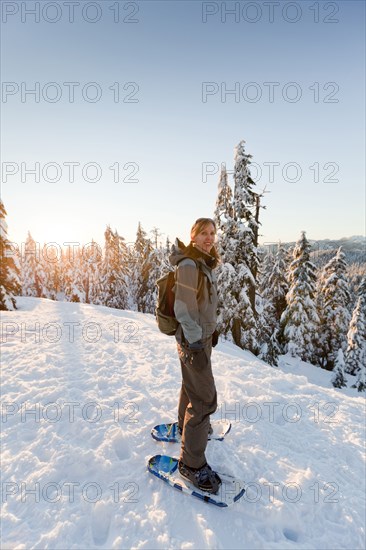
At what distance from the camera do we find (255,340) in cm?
2077

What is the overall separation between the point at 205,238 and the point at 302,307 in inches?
1138

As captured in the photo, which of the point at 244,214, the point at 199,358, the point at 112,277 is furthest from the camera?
the point at 112,277

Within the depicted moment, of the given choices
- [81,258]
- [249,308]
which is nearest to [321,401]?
[249,308]

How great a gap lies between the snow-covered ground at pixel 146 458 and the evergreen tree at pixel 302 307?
2368 centimetres

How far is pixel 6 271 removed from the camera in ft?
76.8

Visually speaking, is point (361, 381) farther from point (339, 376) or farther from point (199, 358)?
point (199, 358)

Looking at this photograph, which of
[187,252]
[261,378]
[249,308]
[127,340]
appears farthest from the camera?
[249,308]

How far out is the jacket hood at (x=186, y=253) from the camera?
11.5ft

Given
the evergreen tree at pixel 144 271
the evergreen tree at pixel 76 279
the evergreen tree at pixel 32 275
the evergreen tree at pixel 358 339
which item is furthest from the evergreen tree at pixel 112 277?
the evergreen tree at pixel 358 339

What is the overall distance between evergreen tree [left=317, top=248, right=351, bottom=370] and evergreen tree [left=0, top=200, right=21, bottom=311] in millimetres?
29487

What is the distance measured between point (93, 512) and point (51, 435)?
5.40 feet

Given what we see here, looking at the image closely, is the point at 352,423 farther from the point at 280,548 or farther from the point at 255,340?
the point at 255,340

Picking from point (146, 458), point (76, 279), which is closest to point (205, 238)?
point (146, 458)

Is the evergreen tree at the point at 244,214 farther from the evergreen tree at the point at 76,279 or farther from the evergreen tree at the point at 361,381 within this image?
the evergreen tree at the point at 76,279
